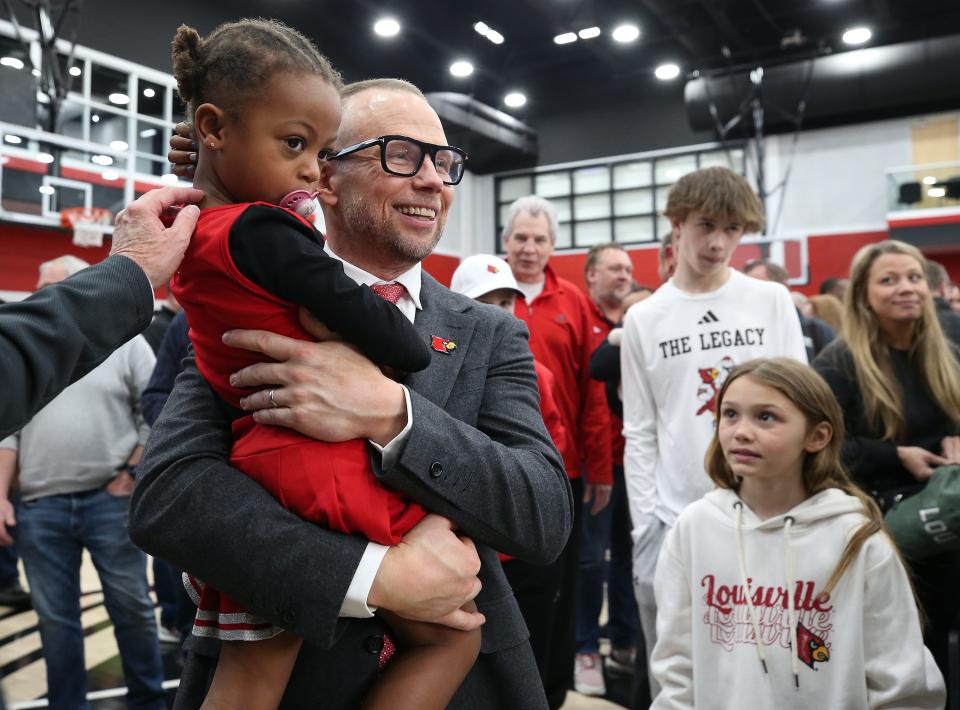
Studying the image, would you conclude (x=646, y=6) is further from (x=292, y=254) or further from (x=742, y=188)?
(x=292, y=254)

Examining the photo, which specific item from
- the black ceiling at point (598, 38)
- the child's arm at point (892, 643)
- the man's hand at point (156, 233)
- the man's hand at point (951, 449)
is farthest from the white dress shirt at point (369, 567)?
the black ceiling at point (598, 38)

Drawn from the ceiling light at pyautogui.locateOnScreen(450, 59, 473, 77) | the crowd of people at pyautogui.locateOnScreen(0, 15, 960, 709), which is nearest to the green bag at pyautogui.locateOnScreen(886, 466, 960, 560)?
the crowd of people at pyautogui.locateOnScreen(0, 15, 960, 709)

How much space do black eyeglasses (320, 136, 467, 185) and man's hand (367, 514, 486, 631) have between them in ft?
2.23

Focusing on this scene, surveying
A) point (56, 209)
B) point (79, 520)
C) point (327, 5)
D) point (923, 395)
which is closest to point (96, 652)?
point (79, 520)

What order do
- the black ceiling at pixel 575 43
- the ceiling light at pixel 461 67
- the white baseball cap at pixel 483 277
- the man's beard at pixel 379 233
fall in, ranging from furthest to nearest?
the ceiling light at pixel 461 67, the black ceiling at pixel 575 43, the white baseball cap at pixel 483 277, the man's beard at pixel 379 233

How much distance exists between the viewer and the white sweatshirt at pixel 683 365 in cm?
283

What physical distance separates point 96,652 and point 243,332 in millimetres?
3876

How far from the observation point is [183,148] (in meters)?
1.37

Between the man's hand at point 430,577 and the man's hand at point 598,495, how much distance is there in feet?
8.59

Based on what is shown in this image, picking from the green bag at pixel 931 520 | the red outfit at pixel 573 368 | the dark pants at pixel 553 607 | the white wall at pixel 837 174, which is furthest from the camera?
the white wall at pixel 837 174

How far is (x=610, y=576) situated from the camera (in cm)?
434

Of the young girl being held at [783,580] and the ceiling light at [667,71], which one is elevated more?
the ceiling light at [667,71]

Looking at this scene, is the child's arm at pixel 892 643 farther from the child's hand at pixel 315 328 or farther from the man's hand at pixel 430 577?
the child's hand at pixel 315 328

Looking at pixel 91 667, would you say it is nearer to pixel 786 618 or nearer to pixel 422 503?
pixel 786 618
